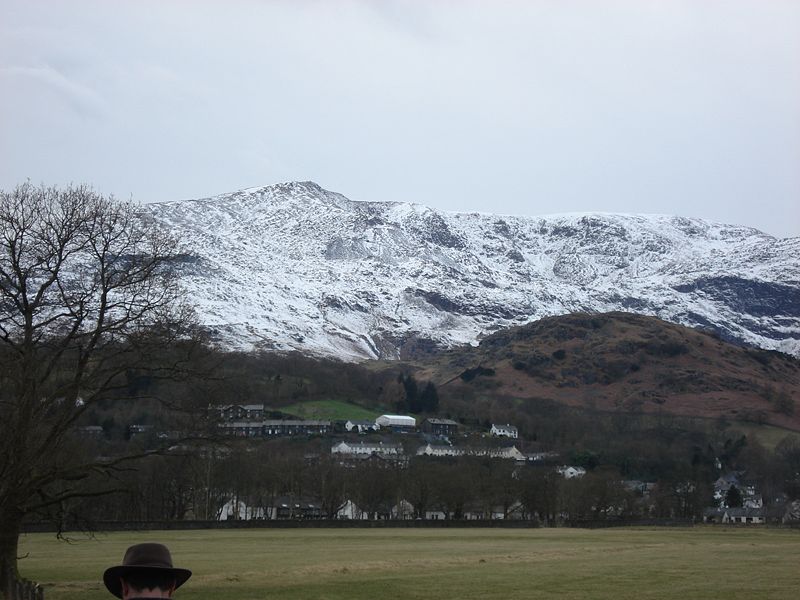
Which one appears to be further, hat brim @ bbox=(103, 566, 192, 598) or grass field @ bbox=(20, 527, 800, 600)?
grass field @ bbox=(20, 527, 800, 600)

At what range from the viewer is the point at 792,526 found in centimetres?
14350

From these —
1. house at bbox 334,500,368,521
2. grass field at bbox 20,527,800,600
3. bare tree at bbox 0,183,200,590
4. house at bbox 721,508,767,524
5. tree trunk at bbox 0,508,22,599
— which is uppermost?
bare tree at bbox 0,183,200,590

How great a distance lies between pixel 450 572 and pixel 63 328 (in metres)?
21.0

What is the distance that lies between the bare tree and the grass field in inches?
183

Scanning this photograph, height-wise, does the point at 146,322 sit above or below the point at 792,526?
above

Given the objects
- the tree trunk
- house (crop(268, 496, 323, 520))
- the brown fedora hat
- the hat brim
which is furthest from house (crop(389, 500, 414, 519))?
the brown fedora hat

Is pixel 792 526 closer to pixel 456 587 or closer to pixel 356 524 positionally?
pixel 356 524

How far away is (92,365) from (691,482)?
168 meters

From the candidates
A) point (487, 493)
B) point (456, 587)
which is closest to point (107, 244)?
point (456, 587)

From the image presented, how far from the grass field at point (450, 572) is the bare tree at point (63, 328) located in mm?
4661

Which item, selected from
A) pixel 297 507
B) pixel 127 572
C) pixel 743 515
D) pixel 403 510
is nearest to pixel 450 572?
pixel 127 572

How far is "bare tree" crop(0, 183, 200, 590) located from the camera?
124ft

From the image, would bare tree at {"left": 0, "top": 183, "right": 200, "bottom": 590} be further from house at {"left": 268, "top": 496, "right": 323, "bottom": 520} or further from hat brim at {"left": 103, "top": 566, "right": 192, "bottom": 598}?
house at {"left": 268, "top": 496, "right": 323, "bottom": 520}

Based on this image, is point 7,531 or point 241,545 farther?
point 241,545
